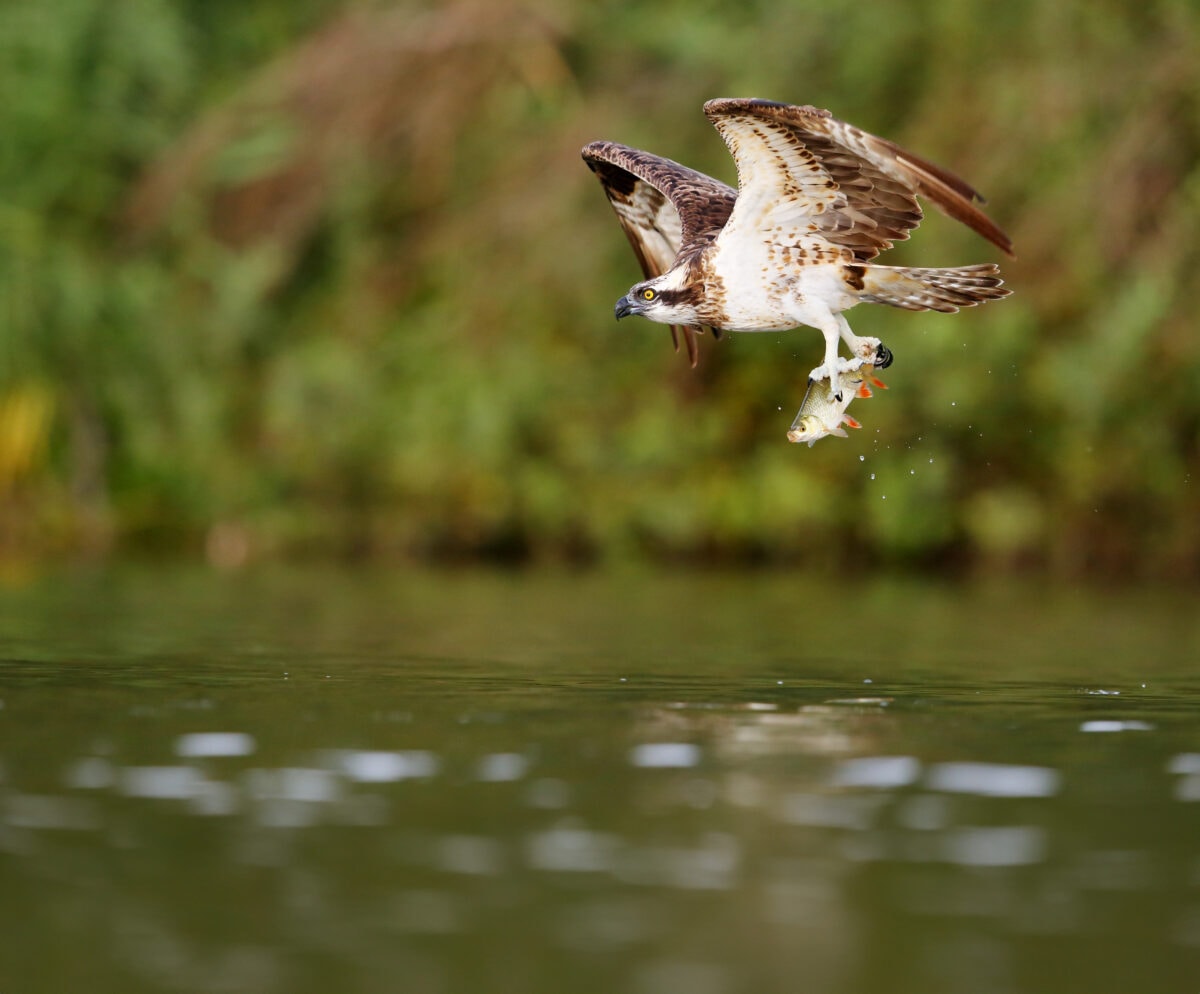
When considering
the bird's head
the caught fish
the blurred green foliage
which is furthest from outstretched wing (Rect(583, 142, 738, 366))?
the blurred green foliage

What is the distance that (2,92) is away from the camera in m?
27.5

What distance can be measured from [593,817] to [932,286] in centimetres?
488

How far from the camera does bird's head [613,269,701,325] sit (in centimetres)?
1166

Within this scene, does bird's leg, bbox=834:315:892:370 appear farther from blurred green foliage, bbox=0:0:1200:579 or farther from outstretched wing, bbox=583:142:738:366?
blurred green foliage, bbox=0:0:1200:579

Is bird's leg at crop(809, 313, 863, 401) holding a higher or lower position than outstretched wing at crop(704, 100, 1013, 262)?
lower

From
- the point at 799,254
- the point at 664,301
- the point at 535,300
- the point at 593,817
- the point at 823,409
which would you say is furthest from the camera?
the point at 535,300

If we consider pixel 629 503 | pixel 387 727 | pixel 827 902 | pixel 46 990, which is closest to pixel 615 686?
pixel 387 727

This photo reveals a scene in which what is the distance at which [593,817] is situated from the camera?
735 centimetres

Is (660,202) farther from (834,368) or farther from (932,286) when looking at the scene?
(834,368)

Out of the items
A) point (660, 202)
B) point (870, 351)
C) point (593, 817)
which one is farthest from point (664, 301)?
point (593, 817)

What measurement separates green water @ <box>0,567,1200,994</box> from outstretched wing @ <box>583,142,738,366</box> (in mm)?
2660

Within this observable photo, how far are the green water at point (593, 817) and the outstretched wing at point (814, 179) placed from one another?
2.59m

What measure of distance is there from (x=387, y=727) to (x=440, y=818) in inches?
81.7

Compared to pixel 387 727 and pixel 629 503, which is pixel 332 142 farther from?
pixel 387 727
